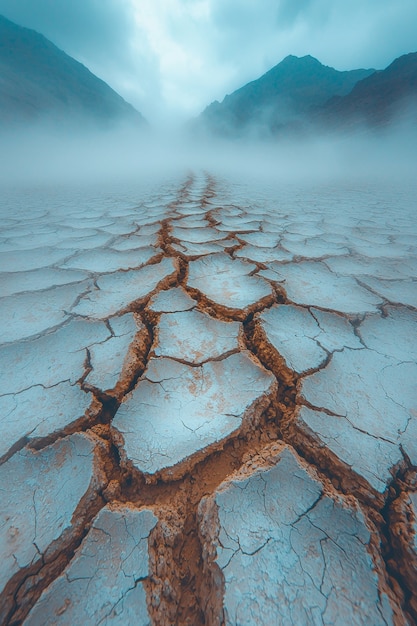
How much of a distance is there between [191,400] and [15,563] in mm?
431

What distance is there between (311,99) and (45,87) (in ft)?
108

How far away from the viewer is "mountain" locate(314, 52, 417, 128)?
18.3 m

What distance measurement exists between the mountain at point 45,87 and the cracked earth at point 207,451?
30.5 m

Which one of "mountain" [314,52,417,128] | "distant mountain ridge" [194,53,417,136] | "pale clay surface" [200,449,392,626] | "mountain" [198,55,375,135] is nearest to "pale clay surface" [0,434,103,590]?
"pale clay surface" [200,449,392,626]

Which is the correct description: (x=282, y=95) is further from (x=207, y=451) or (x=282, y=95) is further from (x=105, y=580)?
(x=105, y=580)

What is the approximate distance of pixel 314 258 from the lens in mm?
1603

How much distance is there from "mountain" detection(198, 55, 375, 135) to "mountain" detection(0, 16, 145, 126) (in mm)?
16218

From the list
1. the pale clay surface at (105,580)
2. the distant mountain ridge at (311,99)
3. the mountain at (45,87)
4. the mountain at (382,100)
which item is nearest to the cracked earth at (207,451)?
the pale clay surface at (105,580)

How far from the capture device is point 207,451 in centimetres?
57

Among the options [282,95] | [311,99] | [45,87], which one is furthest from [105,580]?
[282,95]

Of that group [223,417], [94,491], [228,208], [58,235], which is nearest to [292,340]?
[223,417]

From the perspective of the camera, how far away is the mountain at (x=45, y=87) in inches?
915

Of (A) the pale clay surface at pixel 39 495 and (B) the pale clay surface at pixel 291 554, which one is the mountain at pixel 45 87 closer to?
(A) the pale clay surface at pixel 39 495

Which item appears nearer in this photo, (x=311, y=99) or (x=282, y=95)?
(x=311, y=99)
